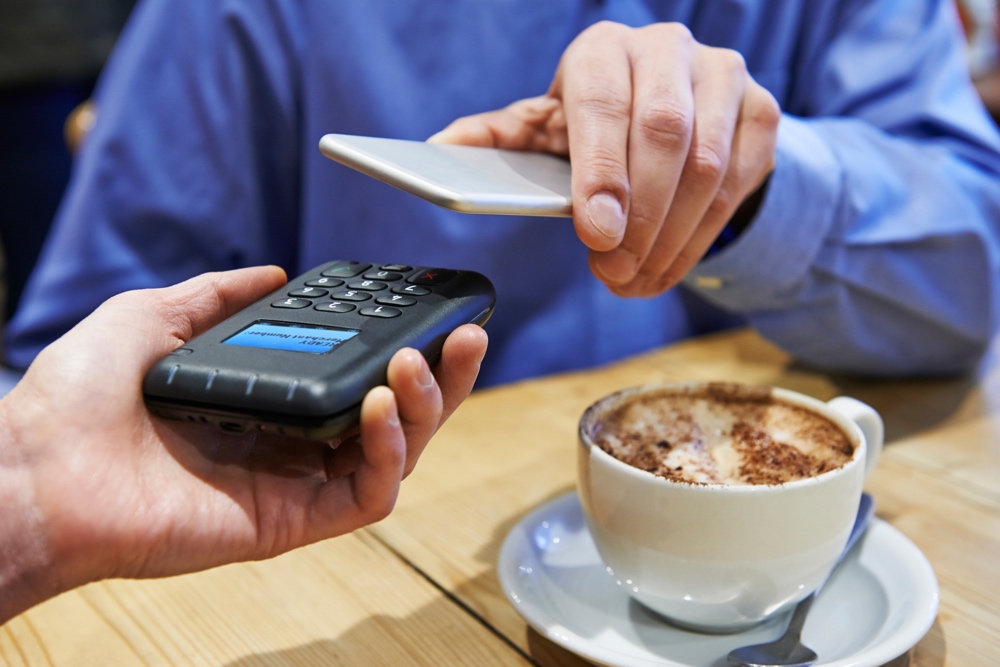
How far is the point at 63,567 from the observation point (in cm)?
30

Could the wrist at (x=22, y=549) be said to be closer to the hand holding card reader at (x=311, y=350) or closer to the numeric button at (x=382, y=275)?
the hand holding card reader at (x=311, y=350)

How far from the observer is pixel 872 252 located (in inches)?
25.6

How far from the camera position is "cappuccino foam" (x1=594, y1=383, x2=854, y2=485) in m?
0.36

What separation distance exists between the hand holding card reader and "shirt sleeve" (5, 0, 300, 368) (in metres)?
0.45

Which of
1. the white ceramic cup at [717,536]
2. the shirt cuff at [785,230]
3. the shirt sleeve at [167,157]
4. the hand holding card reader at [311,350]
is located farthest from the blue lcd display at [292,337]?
the shirt sleeve at [167,157]

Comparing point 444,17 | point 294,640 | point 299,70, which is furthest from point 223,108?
point 294,640

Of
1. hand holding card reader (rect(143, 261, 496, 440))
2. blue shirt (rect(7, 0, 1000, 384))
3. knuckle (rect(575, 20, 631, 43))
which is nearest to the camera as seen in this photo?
hand holding card reader (rect(143, 261, 496, 440))

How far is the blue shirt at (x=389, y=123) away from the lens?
76 cm

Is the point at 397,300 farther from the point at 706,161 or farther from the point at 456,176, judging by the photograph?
the point at 706,161

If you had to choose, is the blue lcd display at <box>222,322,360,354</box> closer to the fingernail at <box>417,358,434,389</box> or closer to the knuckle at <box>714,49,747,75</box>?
the fingernail at <box>417,358,434,389</box>

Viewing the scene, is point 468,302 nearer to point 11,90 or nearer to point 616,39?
point 616,39

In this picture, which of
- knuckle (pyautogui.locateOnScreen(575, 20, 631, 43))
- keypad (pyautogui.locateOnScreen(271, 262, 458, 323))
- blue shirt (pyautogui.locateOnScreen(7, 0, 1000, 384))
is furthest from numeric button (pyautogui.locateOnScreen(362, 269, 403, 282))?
blue shirt (pyautogui.locateOnScreen(7, 0, 1000, 384))

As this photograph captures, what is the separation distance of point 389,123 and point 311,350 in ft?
1.68

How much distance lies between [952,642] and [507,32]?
626 millimetres
